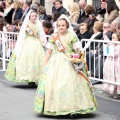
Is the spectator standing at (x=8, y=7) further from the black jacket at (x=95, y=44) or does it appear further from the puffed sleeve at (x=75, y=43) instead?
the puffed sleeve at (x=75, y=43)

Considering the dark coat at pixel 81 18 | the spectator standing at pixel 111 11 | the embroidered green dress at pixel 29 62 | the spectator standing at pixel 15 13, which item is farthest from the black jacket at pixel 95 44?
the spectator standing at pixel 15 13

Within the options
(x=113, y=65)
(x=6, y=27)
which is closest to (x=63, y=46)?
(x=113, y=65)

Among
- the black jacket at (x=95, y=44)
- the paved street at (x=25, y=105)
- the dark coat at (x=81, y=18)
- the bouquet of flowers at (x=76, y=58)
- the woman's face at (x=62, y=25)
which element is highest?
the dark coat at (x=81, y=18)

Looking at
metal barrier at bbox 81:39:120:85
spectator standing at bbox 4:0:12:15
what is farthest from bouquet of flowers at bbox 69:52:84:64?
spectator standing at bbox 4:0:12:15

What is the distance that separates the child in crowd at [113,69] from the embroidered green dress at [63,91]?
1.85 metres

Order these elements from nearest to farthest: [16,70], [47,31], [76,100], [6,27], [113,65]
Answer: [76,100]
[113,65]
[16,70]
[47,31]
[6,27]

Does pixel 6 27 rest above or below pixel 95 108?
above

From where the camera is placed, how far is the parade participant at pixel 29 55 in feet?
47.9

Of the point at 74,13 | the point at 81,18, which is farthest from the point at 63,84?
the point at 74,13

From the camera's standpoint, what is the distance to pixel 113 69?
13102 mm

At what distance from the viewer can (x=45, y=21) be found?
1706cm

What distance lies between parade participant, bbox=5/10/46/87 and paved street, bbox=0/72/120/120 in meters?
0.28

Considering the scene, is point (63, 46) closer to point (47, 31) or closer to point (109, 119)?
point (109, 119)

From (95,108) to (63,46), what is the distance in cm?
115
